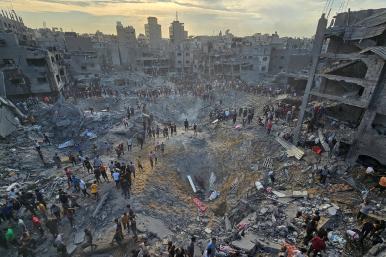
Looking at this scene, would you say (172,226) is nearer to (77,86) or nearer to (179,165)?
(179,165)

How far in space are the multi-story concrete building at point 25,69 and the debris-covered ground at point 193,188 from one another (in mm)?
8137

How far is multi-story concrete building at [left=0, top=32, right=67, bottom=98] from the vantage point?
30609 mm

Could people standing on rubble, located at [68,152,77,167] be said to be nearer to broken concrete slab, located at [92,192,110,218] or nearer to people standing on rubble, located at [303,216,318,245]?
broken concrete slab, located at [92,192,110,218]

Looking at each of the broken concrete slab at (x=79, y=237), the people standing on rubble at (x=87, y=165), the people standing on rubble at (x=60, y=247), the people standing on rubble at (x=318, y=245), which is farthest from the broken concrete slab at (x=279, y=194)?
the people standing on rubble at (x=87, y=165)

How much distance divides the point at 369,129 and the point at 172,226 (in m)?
13.6

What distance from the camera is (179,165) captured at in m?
20.1

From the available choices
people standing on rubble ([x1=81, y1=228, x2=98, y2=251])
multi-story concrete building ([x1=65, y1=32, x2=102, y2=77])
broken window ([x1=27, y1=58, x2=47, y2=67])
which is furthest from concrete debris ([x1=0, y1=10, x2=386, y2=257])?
multi-story concrete building ([x1=65, y1=32, x2=102, y2=77])

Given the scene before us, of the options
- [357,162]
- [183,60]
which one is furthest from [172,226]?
[183,60]

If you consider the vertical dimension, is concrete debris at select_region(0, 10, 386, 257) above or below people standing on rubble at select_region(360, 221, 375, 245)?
below

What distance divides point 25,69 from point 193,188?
30.3m

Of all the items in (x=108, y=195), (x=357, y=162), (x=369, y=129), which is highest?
(x=369, y=129)

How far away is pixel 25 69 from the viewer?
1257 inches

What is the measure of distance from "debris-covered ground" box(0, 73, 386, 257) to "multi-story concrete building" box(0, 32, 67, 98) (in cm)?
814

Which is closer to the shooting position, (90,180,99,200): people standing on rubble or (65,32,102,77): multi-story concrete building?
(90,180,99,200): people standing on rubble
